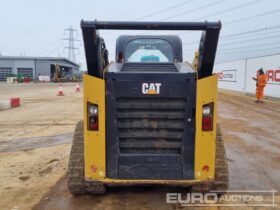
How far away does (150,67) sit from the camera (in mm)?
4855

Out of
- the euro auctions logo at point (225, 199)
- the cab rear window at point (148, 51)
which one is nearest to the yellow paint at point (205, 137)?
the euro auctions logo at point (225, 199)

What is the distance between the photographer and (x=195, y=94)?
4270mm

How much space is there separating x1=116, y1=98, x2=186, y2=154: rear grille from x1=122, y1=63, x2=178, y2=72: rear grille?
54 cm

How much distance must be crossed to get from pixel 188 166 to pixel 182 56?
2200 millimetres

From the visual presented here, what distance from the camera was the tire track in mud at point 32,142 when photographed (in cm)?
796

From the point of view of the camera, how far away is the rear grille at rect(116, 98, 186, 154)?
436cm

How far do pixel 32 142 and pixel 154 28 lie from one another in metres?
5.33

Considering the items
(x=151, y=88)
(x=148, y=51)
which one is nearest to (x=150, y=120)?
(x=151, y=88)

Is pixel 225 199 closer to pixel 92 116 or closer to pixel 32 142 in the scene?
pixel 92 116

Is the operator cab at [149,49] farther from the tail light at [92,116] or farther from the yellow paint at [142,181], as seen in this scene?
the yellow paint at [142,181]

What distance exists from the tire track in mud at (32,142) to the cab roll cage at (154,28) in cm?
424

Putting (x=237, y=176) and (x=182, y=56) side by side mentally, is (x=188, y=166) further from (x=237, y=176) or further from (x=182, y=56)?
Result: (x=182, y=56)

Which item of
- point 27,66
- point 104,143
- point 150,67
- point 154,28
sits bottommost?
point 104,143

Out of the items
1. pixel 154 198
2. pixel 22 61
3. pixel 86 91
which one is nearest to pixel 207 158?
pixel 154 198
